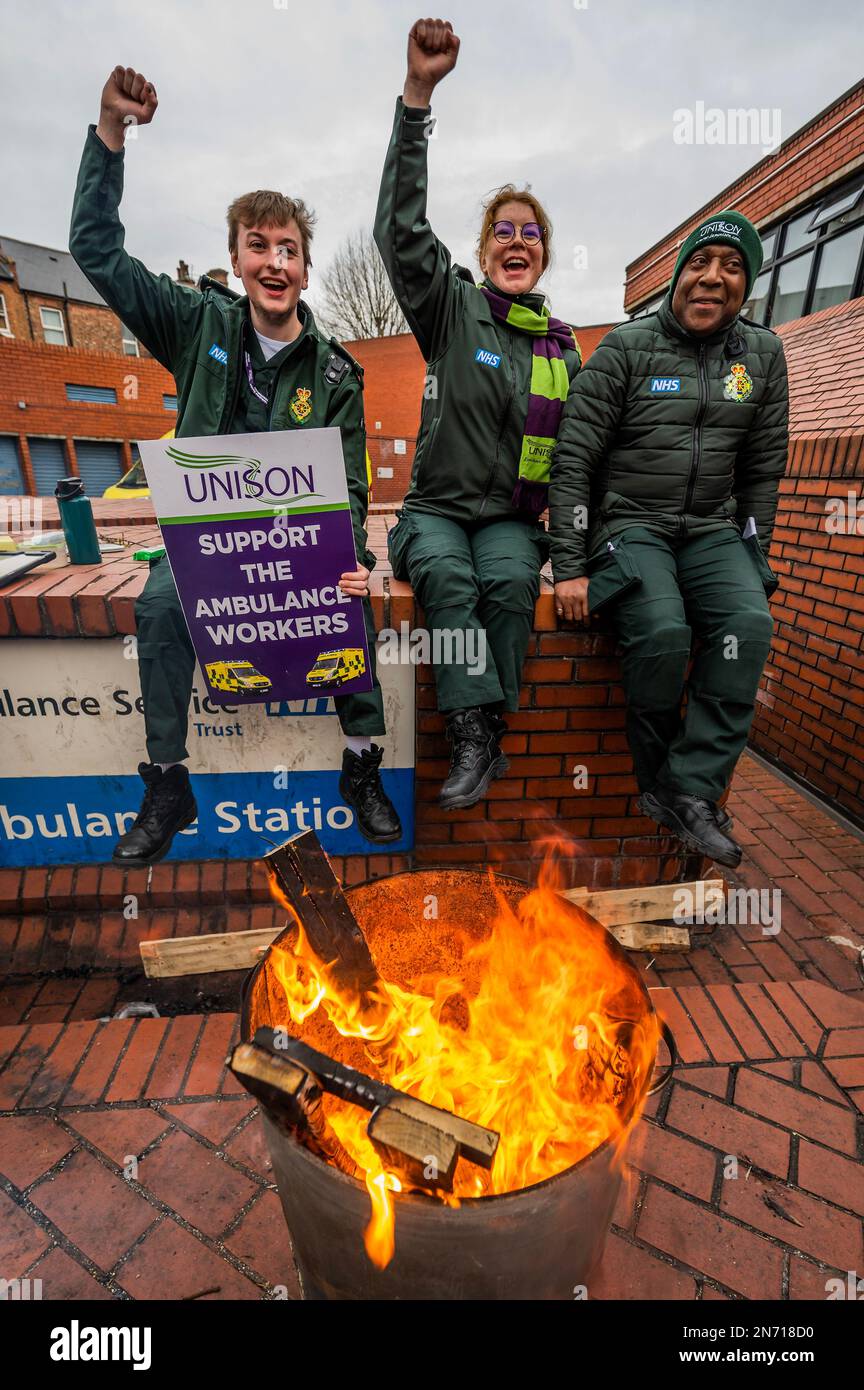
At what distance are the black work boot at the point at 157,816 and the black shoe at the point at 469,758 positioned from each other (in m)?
1.07

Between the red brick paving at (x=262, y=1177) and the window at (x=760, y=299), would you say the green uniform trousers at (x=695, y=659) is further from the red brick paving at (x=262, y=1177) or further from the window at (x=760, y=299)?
the window at (x=760, y=299)

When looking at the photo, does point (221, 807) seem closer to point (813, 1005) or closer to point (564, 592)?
point (564, 592)

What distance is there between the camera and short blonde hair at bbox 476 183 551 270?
2.45 m

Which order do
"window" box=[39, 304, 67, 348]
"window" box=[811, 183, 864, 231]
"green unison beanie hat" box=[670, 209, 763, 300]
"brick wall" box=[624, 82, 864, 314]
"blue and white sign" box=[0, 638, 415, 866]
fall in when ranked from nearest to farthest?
"green unison beanie hat" box=[670, 209, 763, 300] < "blue and white sign" box=[0, 638, 415, 866] < "window" box=[811, 183, 864, 231] < "brick wall" box=[624, 82, 864, 314] < "window" box=[39, 304, 67, 348]

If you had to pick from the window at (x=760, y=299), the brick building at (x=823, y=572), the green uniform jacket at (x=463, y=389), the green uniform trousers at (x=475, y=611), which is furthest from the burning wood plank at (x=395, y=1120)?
the window at (x=760, y=299)

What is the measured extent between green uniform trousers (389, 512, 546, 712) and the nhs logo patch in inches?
27.2

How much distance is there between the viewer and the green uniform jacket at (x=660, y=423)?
2379 mm

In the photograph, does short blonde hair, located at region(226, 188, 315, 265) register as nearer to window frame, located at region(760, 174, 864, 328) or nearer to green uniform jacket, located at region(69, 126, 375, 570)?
green uniform jacket, located at region(69, 126, 375, 570)

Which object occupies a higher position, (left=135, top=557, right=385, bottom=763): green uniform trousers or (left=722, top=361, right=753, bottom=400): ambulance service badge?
(left=722, top=361, right=753, bottom=400): ambulance service badge

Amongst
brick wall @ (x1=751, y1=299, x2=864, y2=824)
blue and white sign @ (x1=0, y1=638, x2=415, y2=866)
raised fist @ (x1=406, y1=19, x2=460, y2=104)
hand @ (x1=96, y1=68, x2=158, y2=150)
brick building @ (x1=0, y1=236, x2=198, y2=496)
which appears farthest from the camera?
brick building @ (x1=0, y1=236, x2=198, y2=496)

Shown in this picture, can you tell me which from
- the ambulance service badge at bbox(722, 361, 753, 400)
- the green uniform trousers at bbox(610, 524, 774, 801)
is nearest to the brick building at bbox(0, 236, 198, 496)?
the ambulance service badge at bbox(722, 361, 753, 400)

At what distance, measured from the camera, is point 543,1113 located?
139 cm

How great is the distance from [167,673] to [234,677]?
0.84ft
